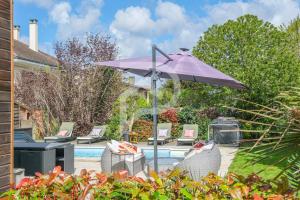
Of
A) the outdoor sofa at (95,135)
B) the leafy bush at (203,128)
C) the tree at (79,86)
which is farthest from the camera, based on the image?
the tree at (79,86)

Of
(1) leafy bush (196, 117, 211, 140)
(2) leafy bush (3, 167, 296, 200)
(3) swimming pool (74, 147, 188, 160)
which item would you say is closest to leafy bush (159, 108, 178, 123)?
(1) leafy bush (196, 117, 211, 140)

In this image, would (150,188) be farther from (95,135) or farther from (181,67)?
(95,135)

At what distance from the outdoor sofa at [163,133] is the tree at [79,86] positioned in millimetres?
3808

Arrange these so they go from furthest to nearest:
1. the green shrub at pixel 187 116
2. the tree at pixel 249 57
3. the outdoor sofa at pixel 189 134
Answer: the green shrub at pixel 187 116
the outdoor sofa at pixel 189 134
the tree at pixel 249 57

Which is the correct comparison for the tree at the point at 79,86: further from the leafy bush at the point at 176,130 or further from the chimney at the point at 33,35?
the chimney at the point at 33,35

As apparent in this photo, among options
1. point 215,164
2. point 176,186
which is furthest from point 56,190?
point 215,164

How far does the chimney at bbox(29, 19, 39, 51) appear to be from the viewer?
44.1 metres

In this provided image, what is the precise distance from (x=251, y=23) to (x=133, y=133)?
713 cm

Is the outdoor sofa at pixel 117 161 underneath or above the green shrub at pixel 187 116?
underneath

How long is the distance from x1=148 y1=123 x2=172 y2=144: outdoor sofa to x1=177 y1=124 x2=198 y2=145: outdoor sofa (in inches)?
24.8

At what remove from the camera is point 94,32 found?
72.1 feet

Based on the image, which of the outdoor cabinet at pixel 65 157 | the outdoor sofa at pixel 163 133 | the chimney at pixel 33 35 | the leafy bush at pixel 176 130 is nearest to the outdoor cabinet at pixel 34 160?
the outdoor cabinet at pixel 65 157

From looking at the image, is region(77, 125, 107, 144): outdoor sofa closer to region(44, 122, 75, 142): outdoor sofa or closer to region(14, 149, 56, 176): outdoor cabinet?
region(44, 122, 75, 142): outdoor sofa

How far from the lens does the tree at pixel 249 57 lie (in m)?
17.2
